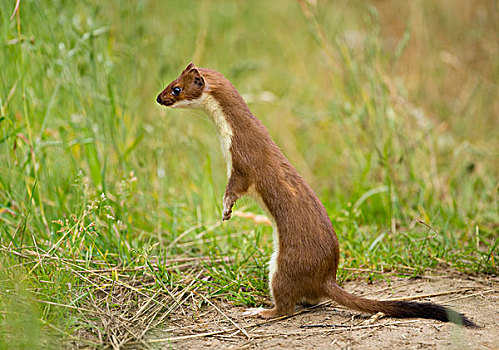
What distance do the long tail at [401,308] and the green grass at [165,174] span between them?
610 mm

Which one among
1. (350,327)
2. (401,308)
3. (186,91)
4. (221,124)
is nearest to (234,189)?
(221,124)

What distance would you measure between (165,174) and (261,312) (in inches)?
91.0

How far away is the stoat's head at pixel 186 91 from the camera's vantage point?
3037 millimetres

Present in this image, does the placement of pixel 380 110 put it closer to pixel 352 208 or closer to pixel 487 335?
pixel 352 208

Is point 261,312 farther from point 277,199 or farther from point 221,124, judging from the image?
point 221,124

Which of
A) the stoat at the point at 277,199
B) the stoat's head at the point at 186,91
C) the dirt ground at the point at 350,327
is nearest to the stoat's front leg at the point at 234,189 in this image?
the stoat at the point at 277,199

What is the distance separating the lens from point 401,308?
9.26ft

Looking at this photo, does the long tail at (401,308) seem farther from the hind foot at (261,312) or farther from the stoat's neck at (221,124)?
the stoat's neck at (221,124)

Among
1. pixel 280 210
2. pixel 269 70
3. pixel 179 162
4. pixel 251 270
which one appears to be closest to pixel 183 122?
pixel 179 162

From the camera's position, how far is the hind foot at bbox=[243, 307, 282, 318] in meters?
3.00

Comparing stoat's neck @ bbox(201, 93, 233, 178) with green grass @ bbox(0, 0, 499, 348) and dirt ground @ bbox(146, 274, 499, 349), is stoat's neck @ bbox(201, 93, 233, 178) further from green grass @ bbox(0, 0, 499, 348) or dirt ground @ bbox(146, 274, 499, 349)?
dirt ground @ bbox(146, 274, 499, 349)

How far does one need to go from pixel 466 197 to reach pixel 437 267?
1480 millimetres

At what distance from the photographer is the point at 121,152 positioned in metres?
4.45

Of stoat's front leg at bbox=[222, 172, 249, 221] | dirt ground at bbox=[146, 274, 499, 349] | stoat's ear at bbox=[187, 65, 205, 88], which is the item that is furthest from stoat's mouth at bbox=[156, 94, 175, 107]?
dirt ground at bbox=[146, 274, 499, 349]
